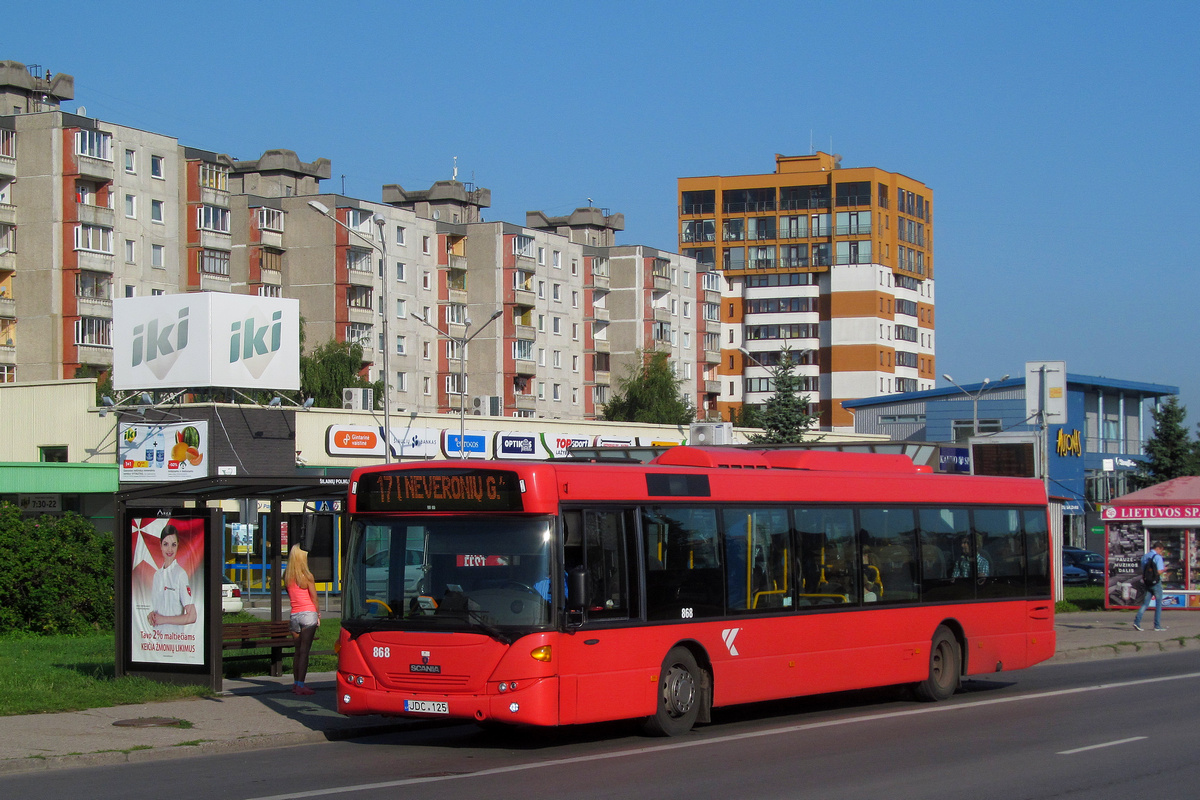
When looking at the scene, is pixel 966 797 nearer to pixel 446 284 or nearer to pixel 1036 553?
pixel 1036 553

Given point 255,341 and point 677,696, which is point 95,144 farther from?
point 677,696

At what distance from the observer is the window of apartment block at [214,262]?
265 ft

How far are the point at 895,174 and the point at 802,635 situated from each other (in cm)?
11852

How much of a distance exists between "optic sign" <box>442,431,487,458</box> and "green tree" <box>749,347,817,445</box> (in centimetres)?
1054

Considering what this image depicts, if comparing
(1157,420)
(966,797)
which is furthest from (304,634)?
(1157,420)

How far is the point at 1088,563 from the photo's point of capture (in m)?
53.8

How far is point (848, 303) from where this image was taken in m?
125

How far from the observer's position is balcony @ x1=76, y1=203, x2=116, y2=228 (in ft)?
242

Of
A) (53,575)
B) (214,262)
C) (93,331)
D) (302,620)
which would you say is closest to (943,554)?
(302,620)

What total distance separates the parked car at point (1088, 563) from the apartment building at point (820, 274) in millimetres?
65829

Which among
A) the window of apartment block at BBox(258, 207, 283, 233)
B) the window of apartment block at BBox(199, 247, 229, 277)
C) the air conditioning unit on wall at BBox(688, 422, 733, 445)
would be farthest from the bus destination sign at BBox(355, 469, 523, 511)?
the window of apartment block at BBox(258, 207, 283, 233)

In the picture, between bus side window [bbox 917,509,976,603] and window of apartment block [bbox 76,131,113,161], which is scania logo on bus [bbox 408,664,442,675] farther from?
window of apartment block [bbox 76,131,113,161]

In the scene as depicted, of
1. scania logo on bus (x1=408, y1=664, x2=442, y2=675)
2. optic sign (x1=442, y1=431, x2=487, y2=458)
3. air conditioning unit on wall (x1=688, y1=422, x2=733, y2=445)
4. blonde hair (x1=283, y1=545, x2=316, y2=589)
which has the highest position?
optic sign (x1=442, y1=431, x2=487, y2=458)

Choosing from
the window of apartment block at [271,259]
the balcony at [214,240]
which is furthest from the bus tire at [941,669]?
the window of apartment block at [271,259]
